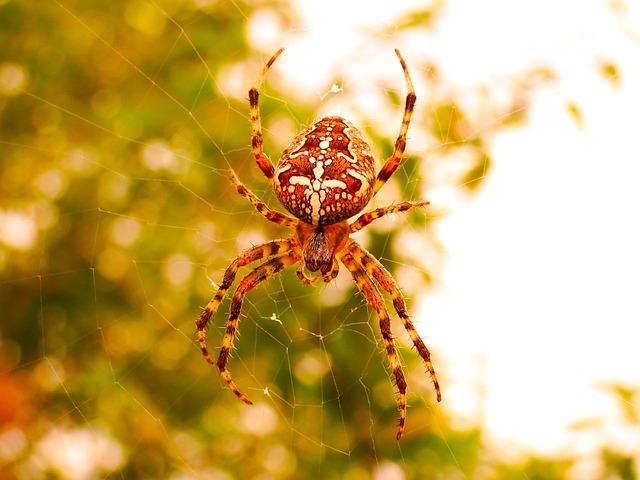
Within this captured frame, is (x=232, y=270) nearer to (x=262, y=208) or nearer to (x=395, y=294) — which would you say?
(x=262, y=208)

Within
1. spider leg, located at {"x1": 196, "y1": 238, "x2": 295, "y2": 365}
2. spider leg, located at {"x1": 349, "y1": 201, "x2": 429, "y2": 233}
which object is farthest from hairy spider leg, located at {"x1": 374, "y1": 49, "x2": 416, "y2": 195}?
spider leg, located at {"x1": 196, "y1": 238, "x2": 295, "y2": 365}

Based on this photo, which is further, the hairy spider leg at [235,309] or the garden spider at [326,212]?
the hairy spider leg at [235,309]

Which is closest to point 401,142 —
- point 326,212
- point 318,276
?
point 326,212

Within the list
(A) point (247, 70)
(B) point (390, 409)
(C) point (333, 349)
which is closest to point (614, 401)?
(B) point (390, 409)

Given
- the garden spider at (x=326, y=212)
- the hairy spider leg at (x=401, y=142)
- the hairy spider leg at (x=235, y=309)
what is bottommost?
the hairy spider leg at (x=235, y=309)

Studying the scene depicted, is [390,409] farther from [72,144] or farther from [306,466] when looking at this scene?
[72,144]

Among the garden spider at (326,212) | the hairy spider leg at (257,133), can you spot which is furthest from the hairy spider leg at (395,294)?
the hairy spider leg at (257,133)

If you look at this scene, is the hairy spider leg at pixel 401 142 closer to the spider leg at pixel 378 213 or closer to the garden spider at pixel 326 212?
the garden spider at pixel 326 212
